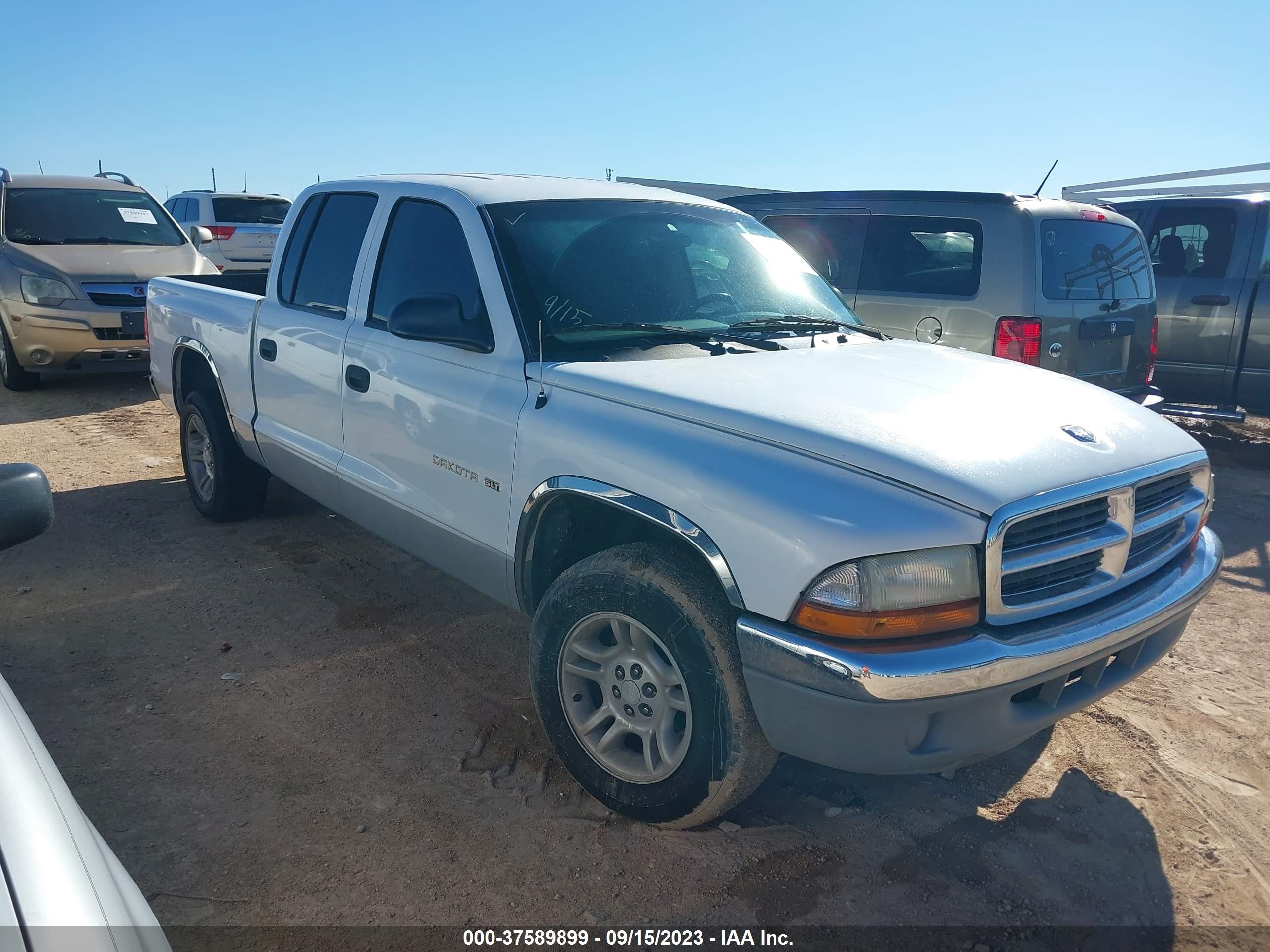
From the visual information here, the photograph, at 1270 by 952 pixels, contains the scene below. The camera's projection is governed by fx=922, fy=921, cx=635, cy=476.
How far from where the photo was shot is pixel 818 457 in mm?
2354

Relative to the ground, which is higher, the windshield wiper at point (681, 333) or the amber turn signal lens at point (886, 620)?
the windshield wiper at point (681, 333)

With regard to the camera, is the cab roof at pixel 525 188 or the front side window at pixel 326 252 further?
the front side window at pixel 326 252

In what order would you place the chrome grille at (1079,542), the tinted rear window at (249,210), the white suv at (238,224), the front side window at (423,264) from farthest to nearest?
the tinted rear window at (249,210) → the white suv at (238,224) → the front side window at (423,264) → the chrome grille at (1079,542)

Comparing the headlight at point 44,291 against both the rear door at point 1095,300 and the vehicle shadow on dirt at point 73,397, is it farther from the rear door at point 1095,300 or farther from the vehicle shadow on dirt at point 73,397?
the rear door at point 1095,300

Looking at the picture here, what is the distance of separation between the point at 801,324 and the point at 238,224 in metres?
14.2

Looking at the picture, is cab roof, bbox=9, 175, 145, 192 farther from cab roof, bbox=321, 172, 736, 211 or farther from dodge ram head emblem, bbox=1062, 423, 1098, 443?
dodge ram head emblem, bbox=1062, 423, 1098, 443

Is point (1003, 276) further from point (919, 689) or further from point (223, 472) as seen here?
point (223, 472)

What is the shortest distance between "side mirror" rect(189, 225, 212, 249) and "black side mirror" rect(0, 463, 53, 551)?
8283mm

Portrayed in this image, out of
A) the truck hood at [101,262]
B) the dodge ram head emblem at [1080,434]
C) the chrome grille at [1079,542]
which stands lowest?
the chrome grille at [1079,542]

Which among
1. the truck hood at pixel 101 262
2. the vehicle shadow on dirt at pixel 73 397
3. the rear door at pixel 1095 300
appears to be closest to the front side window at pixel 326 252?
the rear door at pixel 1095 300

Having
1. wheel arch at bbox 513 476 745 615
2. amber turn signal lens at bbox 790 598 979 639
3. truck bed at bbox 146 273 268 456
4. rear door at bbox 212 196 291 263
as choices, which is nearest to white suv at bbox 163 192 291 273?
rear door at bbox 212 196 291 263

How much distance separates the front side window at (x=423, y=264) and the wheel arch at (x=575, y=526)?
0.74 meters

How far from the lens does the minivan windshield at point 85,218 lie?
364 inches

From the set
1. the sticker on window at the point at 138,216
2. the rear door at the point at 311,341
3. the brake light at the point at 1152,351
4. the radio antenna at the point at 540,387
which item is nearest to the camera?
the radio antenna at the point at 540,387
